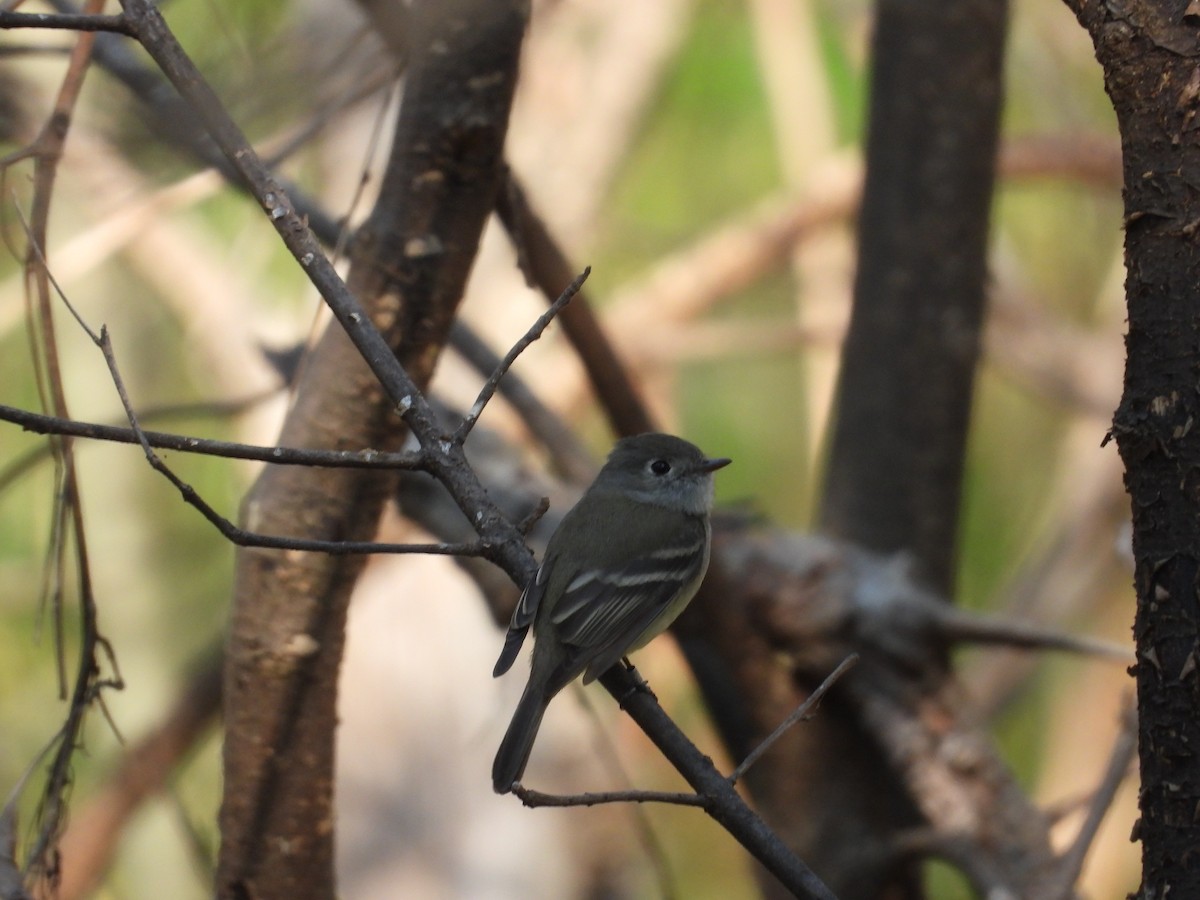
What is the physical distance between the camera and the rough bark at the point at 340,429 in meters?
2.20

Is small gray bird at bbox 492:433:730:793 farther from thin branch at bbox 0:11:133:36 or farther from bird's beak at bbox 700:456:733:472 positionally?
thin branch at bbox 0:11:133:36

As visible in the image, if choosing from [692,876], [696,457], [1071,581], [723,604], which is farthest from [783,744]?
[692,876]

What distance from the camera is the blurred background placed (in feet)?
16.6

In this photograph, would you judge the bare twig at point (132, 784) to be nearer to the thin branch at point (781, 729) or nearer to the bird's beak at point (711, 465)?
the bird's beak at point (711, 465)

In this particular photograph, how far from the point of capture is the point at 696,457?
10.5ft

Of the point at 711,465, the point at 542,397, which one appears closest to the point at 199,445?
the point at 711,465

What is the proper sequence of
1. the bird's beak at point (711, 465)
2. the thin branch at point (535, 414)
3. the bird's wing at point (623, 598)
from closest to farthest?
the bird's wing at point (623, 598), the bird's beak at point (711, 465), the thin branch at point (535, 414)

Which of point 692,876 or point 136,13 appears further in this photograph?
point 692,876

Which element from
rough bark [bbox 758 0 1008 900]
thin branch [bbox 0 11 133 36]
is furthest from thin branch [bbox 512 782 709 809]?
rough bark [bbox 758 0 1008 900]

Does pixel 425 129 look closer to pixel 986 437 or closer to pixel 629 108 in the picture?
pixel 629 108

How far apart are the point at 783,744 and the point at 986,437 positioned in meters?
5.20

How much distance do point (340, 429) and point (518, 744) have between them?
23.6 inches

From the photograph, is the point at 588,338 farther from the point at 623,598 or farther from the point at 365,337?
the point at 365,337

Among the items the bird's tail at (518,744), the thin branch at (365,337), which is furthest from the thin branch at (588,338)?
the thin branch at (365,337)
